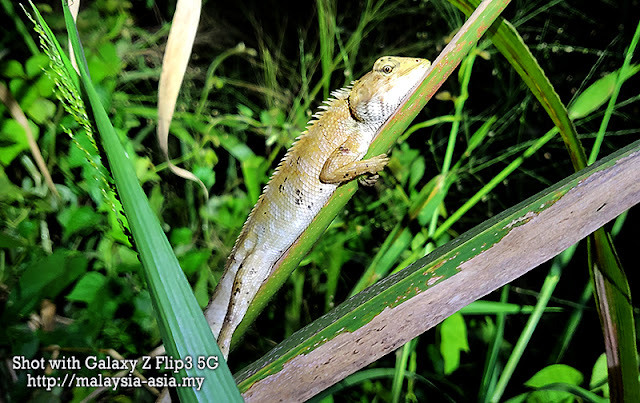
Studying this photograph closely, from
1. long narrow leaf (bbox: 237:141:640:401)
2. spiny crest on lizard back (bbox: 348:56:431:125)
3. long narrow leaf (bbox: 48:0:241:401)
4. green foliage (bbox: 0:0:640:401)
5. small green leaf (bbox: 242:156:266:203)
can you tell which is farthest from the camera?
small green leaf (bbox: 242:156:266:203)

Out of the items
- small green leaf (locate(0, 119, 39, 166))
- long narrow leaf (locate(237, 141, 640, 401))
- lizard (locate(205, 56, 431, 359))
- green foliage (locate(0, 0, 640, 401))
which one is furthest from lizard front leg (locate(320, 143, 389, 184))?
small green leaf (locate(0, 119, 39, 166))

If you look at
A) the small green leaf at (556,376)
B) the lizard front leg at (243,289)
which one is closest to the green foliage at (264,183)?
the small green leaf at (556,376)

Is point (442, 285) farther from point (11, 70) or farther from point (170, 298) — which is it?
point (11, 70)

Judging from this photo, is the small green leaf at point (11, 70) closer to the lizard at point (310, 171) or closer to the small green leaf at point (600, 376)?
the lizard at point (310, 171)

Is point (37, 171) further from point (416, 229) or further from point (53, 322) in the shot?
point (416, 229)

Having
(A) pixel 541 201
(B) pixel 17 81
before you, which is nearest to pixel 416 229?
(A) pixel 541 201

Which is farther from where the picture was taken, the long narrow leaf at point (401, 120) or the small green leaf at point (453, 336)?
the small green leaf at point (453, 336)

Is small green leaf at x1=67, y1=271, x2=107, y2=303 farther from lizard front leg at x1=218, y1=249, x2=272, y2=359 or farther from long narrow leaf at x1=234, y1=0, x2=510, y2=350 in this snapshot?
long narrow leaf at x1=234, y1=0, x2=510, y2=350
